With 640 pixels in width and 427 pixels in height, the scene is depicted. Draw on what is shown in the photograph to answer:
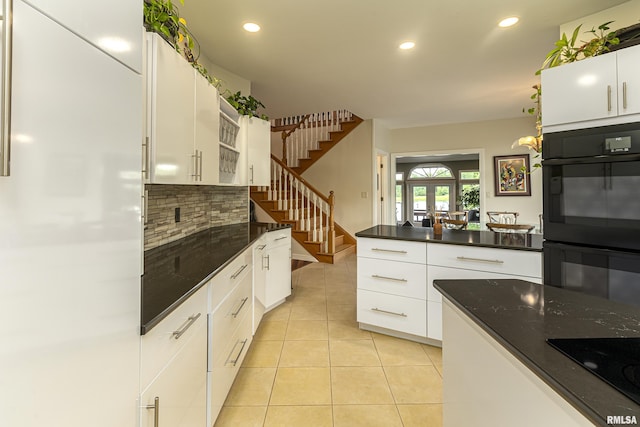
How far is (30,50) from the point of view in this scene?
0.52 meters

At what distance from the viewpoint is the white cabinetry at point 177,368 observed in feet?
3.01

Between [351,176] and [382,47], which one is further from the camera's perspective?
[351,176]

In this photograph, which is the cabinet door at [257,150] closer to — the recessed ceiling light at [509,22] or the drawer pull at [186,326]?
the drawer pull at [186,326]

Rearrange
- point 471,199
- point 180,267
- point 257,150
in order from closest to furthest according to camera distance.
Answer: point 180,267 → point 257,150 → point 471,199

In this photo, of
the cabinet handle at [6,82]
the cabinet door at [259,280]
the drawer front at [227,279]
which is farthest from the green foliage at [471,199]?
the cabinet handle at [6,82]

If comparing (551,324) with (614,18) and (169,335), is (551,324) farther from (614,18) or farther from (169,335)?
(614,18)

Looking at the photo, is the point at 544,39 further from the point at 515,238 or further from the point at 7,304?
the point at 7,304

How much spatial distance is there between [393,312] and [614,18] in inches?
117

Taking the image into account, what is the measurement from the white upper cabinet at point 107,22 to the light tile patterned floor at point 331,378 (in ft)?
5.97

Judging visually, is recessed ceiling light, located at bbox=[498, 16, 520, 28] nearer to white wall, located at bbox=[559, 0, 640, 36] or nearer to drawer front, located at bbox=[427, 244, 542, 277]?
white wall, located at bbox=[559, 0, 640, 36]

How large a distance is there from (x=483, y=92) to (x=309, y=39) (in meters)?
2.99

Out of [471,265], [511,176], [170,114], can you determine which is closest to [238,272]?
[170,114]

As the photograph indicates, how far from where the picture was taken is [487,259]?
224cm

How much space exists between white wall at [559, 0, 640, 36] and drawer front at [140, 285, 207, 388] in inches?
140
